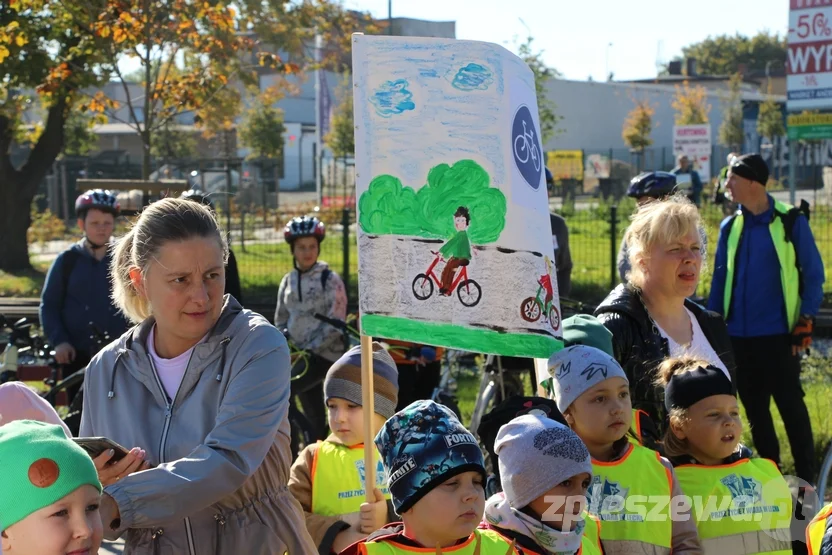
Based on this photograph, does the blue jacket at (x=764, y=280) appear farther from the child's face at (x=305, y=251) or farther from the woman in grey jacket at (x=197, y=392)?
the woman in grey jacket at (x=197, y=392)

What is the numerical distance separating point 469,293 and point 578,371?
69 cm

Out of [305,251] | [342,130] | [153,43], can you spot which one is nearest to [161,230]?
[305,251]

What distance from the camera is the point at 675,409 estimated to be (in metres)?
4.26

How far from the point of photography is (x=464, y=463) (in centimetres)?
323

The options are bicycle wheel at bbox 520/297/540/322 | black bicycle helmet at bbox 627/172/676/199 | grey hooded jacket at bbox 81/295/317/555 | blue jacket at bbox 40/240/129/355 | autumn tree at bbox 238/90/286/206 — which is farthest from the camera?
autumn tree at bbox 238/90/286/206

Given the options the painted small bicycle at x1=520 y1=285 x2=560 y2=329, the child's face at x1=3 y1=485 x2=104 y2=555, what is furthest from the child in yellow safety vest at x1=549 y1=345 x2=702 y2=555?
the child's face at x1=3 y1=485 x2=104 y2=555

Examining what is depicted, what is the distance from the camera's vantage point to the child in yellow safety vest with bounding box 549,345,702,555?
3.84 meters

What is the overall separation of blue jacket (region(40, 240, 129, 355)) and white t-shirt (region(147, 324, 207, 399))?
4.37 m

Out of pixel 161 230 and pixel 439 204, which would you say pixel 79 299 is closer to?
pixel 439 204

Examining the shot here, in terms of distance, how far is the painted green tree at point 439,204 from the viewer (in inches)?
146

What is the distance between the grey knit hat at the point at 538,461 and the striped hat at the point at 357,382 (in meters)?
1.44

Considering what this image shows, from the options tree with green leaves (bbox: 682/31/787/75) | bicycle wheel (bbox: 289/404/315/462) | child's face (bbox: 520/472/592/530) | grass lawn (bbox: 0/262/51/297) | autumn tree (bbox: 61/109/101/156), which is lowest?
grass lawn (bbox: 0/262/51/297)

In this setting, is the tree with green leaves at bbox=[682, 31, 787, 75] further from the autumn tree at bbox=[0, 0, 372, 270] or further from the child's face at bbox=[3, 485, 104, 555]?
the child's face at bbox=[3, 485, 104, 555]

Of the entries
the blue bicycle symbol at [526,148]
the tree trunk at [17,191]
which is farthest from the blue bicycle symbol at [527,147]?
the tree trunk at [17,191]
